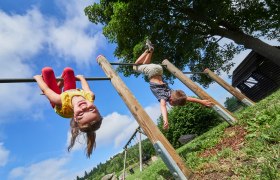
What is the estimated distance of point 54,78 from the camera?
4.79 m

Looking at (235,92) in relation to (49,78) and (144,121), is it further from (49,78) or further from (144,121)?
(49,78)

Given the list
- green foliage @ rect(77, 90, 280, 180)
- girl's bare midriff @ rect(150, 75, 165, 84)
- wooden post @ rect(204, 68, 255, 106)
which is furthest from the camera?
wooden post @ rect(204, 68, 255, 106)

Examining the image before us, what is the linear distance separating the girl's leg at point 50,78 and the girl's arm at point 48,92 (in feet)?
0.25

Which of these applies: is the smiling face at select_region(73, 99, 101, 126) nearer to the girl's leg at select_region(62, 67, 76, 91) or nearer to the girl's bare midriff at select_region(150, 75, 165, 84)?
the girl's leg at select_region(62, 67, 76, 91)

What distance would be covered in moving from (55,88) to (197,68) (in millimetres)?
15109

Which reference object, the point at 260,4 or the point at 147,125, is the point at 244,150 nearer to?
the point at 147,125

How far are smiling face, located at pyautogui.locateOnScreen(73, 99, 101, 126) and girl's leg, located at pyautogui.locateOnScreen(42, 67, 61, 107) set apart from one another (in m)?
0.78

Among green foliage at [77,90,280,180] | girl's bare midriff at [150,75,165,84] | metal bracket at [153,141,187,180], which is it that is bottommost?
green foliage at [77,90,280,180]

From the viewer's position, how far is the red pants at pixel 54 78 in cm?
472

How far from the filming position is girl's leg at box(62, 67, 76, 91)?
4.96 m

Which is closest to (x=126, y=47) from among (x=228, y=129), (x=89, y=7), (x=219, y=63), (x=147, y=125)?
(x=89, y=7)

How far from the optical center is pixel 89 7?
62.3 feet

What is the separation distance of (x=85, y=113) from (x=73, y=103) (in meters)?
0.33

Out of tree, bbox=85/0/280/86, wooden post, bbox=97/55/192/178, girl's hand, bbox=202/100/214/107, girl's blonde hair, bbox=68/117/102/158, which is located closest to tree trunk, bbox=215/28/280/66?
tree, bbox=85/0/280/86
